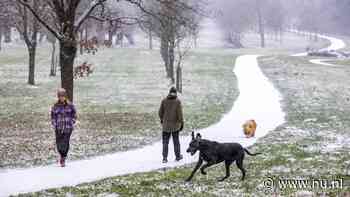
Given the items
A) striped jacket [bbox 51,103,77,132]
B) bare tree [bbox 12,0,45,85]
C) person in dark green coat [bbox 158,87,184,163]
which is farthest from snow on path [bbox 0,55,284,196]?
bare tree [bbox 12,0,45,85]

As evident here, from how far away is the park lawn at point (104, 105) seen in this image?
62.8 feet

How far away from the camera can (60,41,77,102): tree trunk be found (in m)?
21.2

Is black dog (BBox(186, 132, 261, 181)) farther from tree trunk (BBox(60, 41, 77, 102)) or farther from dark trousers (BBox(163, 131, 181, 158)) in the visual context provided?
tree trunk (BBox(60, 41, 77, 102))

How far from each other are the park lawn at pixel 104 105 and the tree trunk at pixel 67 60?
2.02 m

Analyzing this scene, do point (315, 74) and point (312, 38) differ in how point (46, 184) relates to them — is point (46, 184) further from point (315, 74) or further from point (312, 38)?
point (312, 38)

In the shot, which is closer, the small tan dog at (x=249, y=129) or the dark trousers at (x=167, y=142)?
the dark trousers at (x=167, y=142)

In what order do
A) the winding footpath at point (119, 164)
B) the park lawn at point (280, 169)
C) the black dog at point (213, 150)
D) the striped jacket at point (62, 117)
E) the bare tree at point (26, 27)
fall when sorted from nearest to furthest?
1. the park lawn at point (280, 169)
2. the black dog at point (213, 150)
3. the winding footpath at point (119, 164)
4. the striped jacket at point (62, 117)
5. the bare tree at point (26, 27)

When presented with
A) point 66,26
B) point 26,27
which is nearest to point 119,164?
point 66,26

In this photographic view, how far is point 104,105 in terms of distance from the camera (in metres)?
32.1

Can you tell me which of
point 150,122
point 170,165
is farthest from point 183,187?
point 150,122

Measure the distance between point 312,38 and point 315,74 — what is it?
3645 inches

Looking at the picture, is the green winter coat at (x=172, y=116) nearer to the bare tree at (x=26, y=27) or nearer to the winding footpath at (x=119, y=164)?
the winding footpath at (x=119, y=164)

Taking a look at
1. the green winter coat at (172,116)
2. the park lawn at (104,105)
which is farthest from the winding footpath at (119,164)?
the green winter coat at (172,116)

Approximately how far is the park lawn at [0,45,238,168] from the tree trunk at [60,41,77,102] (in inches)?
79.4
